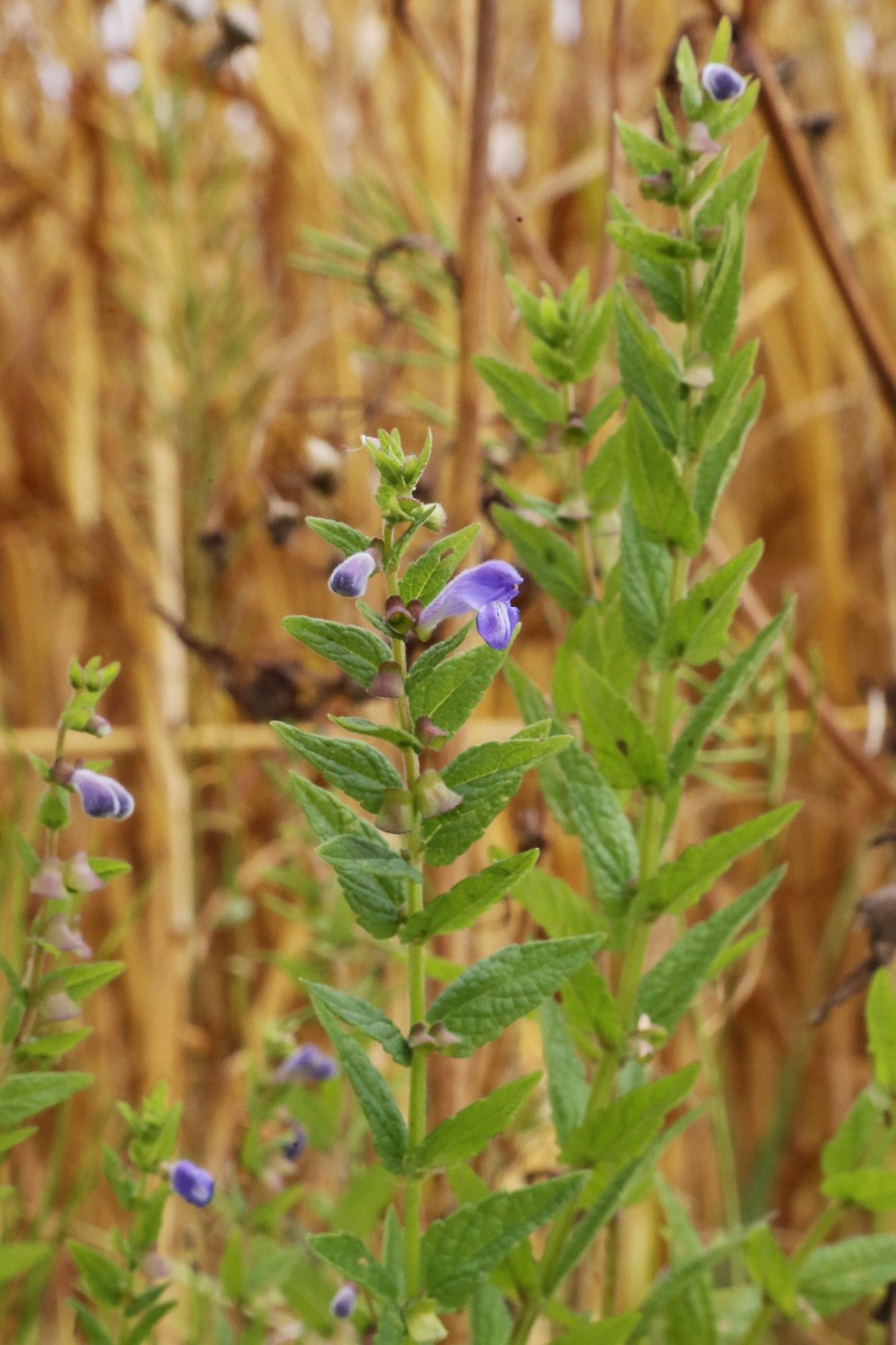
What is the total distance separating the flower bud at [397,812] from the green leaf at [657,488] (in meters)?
0.10

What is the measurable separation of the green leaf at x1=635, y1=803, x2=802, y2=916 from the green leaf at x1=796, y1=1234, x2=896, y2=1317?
0.15 metres

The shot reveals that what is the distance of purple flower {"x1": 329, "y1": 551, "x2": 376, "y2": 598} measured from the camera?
24cm

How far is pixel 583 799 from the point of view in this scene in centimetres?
32

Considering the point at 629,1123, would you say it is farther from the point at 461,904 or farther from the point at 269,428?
the point at 269,428

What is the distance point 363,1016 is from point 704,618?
124mm

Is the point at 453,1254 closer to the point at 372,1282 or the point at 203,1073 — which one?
the point at 372,1282

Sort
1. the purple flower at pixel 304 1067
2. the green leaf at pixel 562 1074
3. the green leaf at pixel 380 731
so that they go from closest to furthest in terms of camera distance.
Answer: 1. the green leaf at pixel 380 731
2. the green leaf at pixel 562 1074
3. the purple flower at pixel 304 1067

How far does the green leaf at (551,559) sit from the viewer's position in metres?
0.37

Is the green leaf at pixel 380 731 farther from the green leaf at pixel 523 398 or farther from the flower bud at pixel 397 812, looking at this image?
the green leaf at pixel 523 398

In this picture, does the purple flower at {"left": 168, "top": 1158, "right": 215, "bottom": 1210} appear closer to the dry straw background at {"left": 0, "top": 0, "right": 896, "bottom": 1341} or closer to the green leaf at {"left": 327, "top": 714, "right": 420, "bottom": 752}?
the green leaf at {"left": 327, "top": 714, "right": 420, "bottom": 752}

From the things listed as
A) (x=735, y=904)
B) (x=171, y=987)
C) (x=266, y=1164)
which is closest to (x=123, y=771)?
(x=171, y=987)

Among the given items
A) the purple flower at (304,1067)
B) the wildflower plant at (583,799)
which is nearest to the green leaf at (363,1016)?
the wildflower plant at (583,799)

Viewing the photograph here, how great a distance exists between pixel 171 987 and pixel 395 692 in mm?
723

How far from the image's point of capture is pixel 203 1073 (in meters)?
0.93
